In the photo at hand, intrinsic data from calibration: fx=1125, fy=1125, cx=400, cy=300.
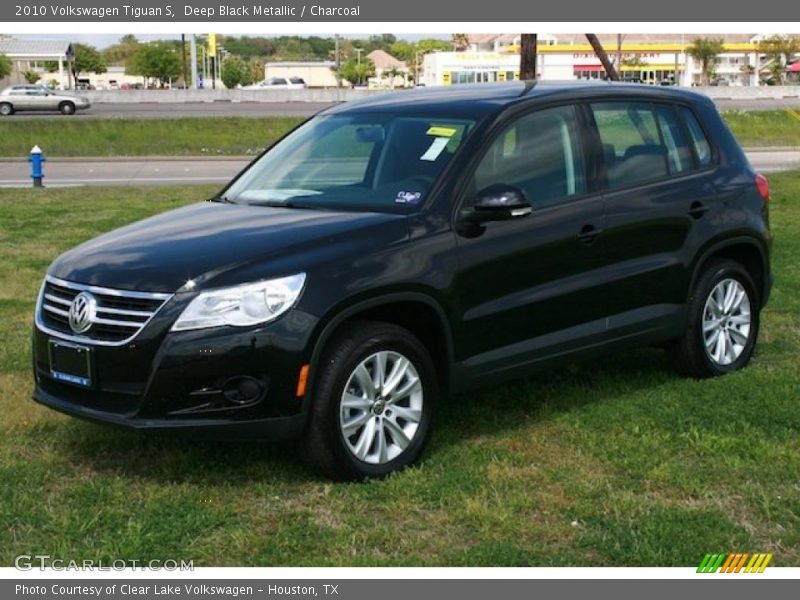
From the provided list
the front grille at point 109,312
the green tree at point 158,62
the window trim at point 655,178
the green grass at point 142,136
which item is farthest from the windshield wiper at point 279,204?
the green tree at point 158,62

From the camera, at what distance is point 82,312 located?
497 centimetres

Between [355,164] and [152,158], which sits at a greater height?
[355,164]

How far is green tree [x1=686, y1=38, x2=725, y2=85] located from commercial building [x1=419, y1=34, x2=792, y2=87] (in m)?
1.08

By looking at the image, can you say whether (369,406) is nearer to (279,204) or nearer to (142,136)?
(279,204)

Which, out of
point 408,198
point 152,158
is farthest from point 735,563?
point 152,158

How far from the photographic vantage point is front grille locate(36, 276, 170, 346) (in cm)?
478

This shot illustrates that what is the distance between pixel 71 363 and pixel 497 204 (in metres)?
2.09

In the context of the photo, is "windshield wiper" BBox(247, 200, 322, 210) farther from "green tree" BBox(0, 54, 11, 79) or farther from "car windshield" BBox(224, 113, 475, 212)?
"green tree" BBox(0, 54, 11, 79)

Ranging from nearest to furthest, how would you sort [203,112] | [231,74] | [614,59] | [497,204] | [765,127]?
[497,204] → [765,127] → [203,112] → [614,59] → [231,74]

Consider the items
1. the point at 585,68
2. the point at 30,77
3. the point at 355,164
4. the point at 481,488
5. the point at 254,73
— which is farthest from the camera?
the point at 254,73

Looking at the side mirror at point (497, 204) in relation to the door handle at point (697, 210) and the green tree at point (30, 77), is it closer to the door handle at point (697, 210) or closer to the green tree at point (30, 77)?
A: the door handle at point (697, 210)

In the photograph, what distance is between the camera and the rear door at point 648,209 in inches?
243

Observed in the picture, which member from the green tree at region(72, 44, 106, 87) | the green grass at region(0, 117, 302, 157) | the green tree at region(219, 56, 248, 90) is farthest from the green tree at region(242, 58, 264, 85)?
the green grass at region(0, 117, 302, 157)

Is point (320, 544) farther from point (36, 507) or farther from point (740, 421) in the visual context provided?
point (740, 421)
